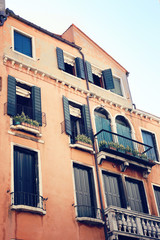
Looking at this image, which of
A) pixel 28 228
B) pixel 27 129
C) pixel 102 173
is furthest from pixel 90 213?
pixel 27 129

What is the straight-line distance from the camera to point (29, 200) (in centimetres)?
1516

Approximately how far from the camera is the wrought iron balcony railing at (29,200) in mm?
14807

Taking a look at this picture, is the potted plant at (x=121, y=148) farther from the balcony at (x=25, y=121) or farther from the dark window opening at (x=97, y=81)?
the dark window opening at (x=97, y=81)

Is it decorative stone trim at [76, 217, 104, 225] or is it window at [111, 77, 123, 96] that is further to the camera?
window at [111, 77, 123, 96]

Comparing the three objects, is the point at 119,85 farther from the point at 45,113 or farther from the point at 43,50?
the point at 45,113

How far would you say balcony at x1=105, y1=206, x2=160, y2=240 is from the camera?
16.1m

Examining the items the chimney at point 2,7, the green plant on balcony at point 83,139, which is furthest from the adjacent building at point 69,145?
the chimney at point 2,7

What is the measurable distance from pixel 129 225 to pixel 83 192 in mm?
2488

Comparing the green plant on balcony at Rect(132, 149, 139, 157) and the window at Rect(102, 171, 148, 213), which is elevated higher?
the green plant on balcony at Rect(132, 149, 139, 157)

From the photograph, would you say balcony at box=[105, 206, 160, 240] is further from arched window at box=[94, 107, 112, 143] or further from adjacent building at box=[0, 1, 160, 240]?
arched window at box=[94, 107, 112, 143]

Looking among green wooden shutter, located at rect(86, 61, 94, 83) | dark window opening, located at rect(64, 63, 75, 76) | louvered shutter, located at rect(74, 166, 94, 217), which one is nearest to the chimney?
dark window opening, located at rect(64, 63, 75, 76)

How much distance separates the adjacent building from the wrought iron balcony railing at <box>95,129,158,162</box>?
57 mm

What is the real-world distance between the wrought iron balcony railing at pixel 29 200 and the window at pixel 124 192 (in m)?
3.81

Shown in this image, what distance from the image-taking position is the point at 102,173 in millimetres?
18531
